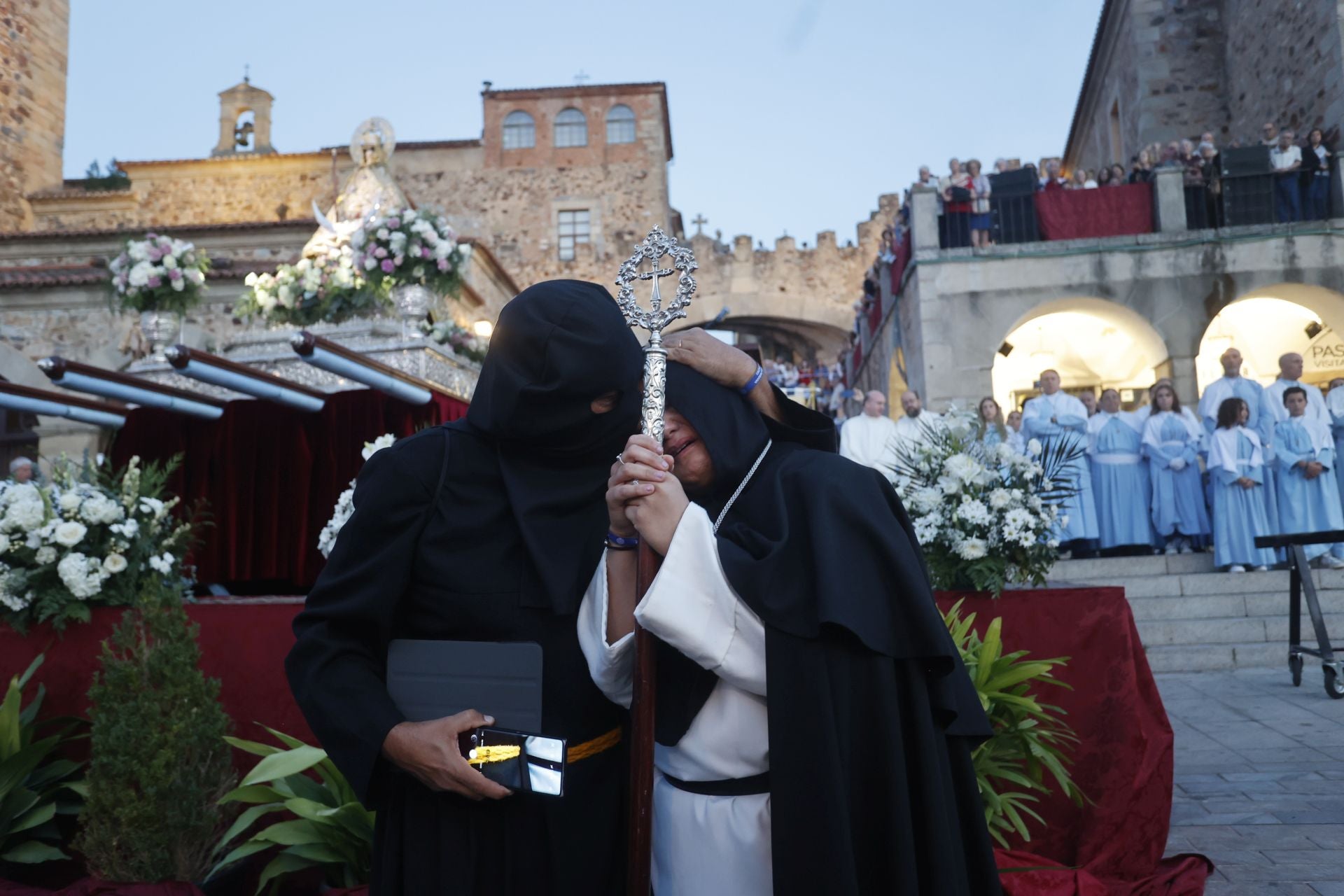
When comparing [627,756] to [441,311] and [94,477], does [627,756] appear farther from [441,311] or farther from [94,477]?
[441,311]

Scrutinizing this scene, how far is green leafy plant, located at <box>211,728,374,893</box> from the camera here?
2.96 meters

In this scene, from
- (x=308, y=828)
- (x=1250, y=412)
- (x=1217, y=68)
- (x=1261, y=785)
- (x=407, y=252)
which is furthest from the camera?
(x=1217, y=68)

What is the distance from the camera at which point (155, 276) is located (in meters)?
7.11

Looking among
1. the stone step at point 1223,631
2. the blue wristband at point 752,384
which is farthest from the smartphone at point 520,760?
the stone step at point 1223,631

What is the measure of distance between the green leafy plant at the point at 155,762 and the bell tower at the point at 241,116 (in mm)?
31413

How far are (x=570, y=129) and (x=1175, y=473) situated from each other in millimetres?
25327

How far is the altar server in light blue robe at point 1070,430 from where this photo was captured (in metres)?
10.1

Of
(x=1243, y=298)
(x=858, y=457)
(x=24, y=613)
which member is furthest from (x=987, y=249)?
(x=24, y=613)

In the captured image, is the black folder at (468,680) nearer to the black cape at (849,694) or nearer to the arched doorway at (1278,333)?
the black cape at (849,694)

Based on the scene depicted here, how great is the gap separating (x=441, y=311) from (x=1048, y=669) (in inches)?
241

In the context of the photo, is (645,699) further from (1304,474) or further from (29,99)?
(29,99)

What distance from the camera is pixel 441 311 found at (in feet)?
26.7

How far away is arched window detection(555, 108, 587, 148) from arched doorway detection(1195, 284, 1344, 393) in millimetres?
20834

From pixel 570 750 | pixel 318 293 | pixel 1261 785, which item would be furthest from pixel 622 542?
pixel 318 293
